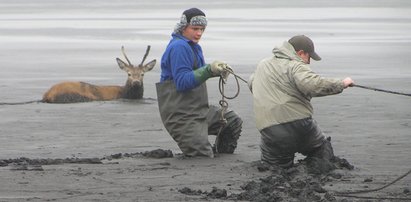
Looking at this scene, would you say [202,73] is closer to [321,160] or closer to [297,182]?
[321,160]

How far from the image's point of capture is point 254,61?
25.4 metres

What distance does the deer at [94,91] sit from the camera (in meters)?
17.2

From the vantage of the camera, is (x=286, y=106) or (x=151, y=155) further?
(x=151, y=155)

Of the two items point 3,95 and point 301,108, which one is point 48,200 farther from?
point 3,95

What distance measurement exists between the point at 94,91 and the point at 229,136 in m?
6.24

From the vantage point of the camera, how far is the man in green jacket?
33.2 feet

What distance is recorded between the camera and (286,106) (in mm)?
10141

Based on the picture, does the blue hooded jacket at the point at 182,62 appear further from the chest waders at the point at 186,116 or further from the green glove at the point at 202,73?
the chest waders at the point at 186,116

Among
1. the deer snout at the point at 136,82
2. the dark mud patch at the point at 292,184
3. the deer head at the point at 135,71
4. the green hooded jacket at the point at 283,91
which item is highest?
the green hooded jacket at the point at 283,91

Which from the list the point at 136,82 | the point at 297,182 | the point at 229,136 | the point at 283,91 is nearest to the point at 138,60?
the point at 136,82

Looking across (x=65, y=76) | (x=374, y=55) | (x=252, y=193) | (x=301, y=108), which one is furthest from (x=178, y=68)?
(x=374, y=55)

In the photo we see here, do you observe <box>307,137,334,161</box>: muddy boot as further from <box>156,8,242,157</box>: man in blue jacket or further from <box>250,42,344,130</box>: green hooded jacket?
<box>156,8,242,157</box>: man in blue jacket

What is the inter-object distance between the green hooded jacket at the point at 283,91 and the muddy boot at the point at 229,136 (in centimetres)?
119

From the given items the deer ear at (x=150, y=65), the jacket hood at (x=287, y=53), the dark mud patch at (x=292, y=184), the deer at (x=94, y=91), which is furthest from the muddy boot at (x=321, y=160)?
the deer ear at (x=150, y=65)
